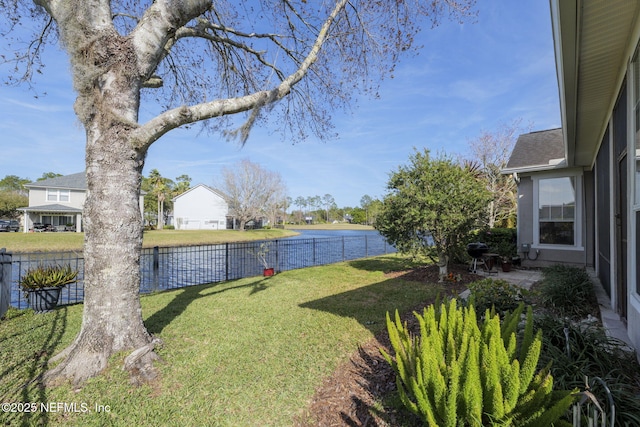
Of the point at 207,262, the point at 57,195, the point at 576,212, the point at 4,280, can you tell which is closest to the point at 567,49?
the point at 576,212

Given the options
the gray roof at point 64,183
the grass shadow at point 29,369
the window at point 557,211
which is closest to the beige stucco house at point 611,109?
the window at point 557,211

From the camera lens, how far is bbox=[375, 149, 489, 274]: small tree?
6855 mm

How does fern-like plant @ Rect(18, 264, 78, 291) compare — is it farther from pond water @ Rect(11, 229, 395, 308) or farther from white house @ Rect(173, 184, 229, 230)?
white house @ Rect(173, 184, 229, 230)

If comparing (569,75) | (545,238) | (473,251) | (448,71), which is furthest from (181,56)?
(545,238)

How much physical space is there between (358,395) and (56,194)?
1425 inches

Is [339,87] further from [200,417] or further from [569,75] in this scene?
[200,417]

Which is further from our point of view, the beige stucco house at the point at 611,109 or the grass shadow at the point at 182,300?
the grass shadow at the point at 182,300

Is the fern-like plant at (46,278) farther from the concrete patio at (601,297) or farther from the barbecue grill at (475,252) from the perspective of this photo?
the barbecue grill at (475,252)

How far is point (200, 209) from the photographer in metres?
40.7

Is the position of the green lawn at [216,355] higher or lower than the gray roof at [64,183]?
lower

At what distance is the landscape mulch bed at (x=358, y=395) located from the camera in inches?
89.3

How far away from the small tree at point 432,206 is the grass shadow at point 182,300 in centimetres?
384

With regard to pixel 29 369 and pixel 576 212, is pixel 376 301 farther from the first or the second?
pixel 576 212

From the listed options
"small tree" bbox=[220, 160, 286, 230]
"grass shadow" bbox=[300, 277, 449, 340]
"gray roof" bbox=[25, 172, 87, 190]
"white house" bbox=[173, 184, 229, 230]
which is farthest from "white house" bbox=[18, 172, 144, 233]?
"grass shadow" bbox=[300, 277, 449, 340]
